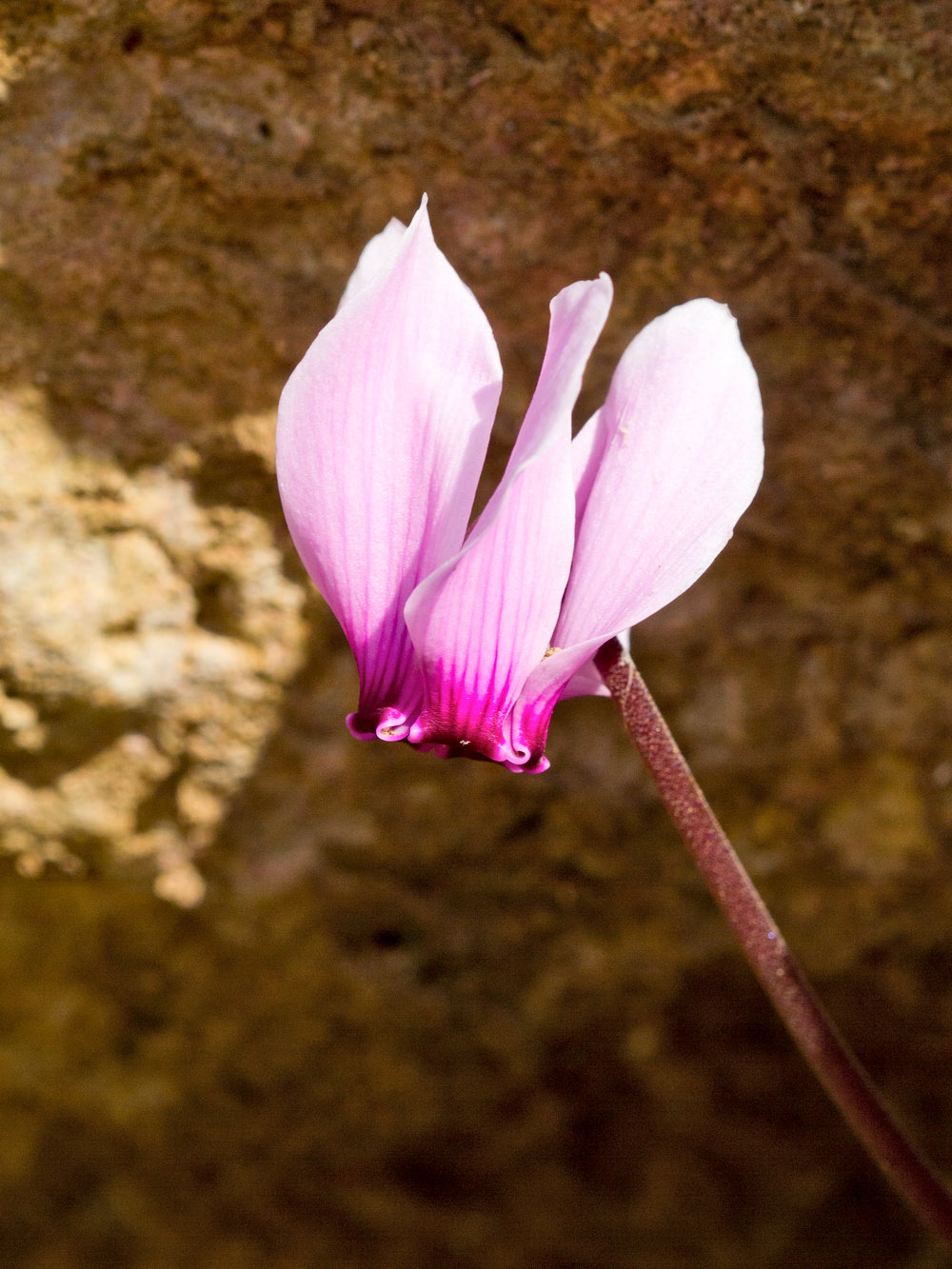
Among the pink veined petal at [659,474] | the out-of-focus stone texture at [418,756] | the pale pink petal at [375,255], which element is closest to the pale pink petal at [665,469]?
the pink veined petal at [659,474]

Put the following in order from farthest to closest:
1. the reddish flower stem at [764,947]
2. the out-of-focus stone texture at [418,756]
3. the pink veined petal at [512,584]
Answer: the out-of-focus stone texture at [418,756] < the reddish flower stem at [764,947] < the pink veined petal at [512,584]

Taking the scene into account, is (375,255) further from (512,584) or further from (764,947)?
(764,947)

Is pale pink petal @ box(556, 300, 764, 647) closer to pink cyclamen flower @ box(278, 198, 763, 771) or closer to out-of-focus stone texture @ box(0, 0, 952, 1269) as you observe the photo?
pink cyclamen flower @ box(278, 198, 763, 771)

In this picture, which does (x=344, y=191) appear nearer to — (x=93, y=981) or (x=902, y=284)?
(x=902, y=284)

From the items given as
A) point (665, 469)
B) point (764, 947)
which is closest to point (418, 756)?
point (764, 947)

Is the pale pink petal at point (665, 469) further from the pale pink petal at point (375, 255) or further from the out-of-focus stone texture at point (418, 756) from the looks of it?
the out-of-focus stone texture at point (418, 756)
